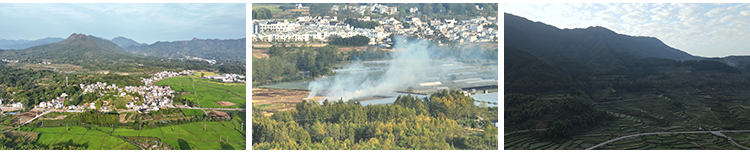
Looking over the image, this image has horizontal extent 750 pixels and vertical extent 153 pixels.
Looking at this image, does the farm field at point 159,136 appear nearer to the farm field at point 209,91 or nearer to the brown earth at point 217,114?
the brown earth at point 217,114

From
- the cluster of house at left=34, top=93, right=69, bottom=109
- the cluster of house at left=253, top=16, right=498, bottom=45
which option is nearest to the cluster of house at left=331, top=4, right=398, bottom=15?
the cluster of house at left=253, top=16, right=498, bottom=45

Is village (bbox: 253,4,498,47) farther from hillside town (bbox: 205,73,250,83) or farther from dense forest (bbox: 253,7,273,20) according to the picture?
hillside town (bbox: 205,73,250,83)

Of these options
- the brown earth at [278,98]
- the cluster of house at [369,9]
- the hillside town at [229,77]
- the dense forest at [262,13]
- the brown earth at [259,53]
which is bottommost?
the brown earth at [278,98]

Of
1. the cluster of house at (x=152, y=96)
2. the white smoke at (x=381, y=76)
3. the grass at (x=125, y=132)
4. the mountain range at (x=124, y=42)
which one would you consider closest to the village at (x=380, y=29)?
the white smoke at (x=381, y=76)

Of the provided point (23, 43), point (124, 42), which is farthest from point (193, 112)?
point (23, 43)

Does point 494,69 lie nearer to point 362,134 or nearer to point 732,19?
point 362,134
